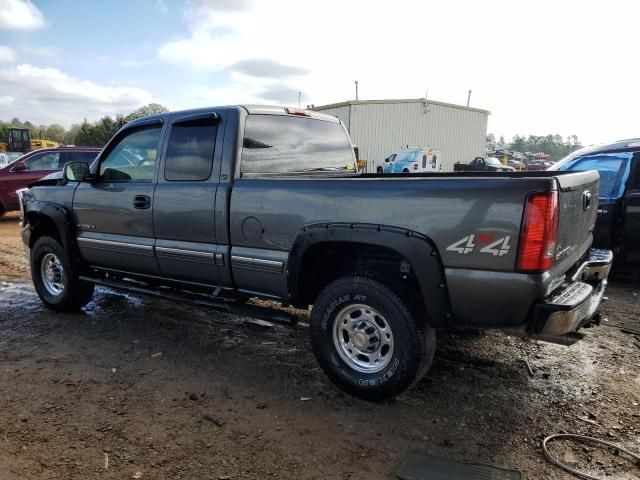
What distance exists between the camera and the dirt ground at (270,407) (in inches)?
106

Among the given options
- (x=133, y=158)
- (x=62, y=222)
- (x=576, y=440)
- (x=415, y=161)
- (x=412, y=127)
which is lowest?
(x=576, y=440)

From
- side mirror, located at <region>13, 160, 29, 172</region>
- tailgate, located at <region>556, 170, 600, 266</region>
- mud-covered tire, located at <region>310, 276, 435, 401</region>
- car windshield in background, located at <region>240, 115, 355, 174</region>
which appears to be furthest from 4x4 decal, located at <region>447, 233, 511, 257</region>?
side mirror, located at <region>13, 160, 29, 172</region>

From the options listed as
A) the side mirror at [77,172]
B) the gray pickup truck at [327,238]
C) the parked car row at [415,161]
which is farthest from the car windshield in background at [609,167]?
the parked car row at [415,161]

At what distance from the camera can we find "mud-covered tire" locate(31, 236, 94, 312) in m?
5.11

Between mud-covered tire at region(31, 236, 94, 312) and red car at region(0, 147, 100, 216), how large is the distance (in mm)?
7540

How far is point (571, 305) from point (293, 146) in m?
2.59

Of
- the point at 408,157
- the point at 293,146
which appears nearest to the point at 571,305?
the point at 293,146

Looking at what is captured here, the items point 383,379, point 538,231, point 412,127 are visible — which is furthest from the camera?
point 412,127

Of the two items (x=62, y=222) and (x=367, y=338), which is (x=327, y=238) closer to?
(x=367, y=338)

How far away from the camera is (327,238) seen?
3217 millimetres

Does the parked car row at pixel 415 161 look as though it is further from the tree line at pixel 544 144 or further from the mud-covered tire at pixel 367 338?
the tree line at pixel 544 144

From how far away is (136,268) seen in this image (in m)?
4.64

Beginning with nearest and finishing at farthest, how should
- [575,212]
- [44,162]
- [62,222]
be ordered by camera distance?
[575,212] < [62,222] < [44,162]

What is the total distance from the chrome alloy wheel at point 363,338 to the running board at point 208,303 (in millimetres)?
433
